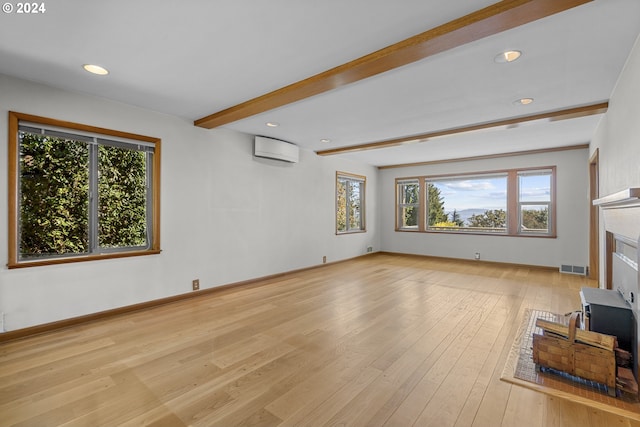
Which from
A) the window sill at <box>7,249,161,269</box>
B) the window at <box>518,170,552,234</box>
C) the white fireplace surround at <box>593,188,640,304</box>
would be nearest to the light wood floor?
the window sill at <box>7,249,161,269</box>

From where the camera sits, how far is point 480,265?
21.5 ft

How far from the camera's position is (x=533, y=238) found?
612 cm

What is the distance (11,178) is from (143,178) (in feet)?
3.91

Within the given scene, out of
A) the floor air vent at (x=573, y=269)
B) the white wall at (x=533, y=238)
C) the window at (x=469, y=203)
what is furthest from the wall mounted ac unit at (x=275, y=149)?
the floor air vent at (x=573, y=269)

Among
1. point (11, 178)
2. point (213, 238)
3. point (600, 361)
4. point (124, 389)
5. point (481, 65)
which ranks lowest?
point (124, 389)

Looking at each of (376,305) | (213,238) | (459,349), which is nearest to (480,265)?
(376,305)

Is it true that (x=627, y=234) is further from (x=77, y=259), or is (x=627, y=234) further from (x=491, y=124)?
(x=77, y=259)

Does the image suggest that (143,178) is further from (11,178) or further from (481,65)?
(481,65)

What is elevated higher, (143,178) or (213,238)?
(143,178)

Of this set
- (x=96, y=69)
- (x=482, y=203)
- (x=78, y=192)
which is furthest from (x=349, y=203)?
(x=96, y=69)

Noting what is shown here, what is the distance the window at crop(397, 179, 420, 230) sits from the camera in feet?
25.5

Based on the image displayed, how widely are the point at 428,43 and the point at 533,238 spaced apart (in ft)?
18.6

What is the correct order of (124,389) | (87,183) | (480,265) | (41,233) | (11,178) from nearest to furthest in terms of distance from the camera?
(124,389) < (11,178) < (41,233) < (87,183) < (480,265)

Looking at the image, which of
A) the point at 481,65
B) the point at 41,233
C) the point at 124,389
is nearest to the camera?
the point at 124,389
